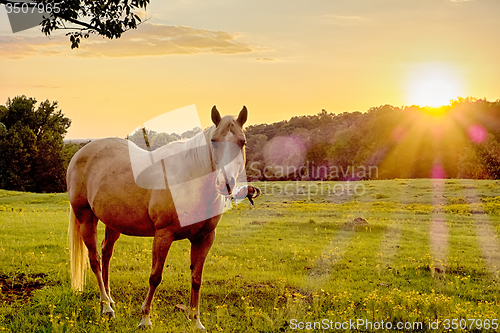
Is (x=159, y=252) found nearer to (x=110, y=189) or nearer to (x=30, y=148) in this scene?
(x=110, y=189)

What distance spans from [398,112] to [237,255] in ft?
271

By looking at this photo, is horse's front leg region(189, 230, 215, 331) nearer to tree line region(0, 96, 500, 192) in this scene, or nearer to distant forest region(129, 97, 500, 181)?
tree line region(0, 96, 500, 192)

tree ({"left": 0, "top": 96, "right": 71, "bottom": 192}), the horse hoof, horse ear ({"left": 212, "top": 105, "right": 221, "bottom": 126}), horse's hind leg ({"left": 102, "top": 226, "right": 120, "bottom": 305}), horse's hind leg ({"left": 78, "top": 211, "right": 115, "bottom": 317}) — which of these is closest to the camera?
horse ear ({"left": 212, "top": 105, "right": 221, "bottom": 126})

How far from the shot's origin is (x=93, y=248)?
7141 millimetres

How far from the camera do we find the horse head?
4969 mm

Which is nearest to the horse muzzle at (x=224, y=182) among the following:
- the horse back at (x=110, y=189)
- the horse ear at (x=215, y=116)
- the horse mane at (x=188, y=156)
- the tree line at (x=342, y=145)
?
the horse mane at (x=188, y=156)

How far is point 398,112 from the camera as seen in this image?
86.5 metres

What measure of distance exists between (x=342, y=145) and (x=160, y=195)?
271 ft

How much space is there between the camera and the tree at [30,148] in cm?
5194

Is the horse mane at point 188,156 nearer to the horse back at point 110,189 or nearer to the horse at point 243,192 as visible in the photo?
the horse back at point 110,189

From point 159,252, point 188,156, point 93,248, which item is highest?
point 188,156

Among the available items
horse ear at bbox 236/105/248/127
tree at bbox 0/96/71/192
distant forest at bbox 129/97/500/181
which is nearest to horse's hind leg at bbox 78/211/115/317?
horse ear at bbox 236/105/248/127

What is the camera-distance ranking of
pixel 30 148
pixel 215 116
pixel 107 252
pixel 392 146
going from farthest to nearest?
pixel 392 146 → pixel 30 148 → pixel 107 252 → pixel 215 116

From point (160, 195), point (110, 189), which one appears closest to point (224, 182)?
point (160, 195)
